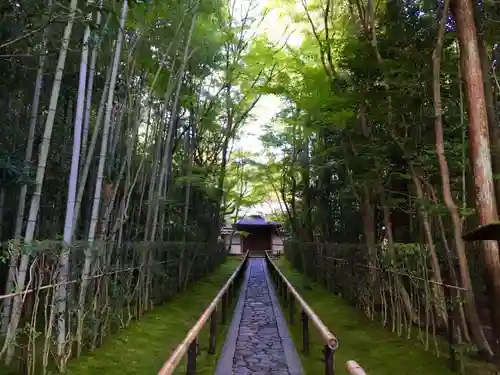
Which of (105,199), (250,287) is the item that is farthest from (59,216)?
(250,287)

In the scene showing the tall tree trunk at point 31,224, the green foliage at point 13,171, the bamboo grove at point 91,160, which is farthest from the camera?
the green foliage at point 13,171

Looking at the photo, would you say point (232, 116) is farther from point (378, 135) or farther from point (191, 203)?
point (378, 135)

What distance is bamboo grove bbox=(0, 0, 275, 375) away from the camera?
13.8 feet

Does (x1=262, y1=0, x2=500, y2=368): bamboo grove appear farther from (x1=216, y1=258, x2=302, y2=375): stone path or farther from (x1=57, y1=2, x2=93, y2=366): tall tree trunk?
(x1=57, y1=2, x2=93, y2=366): tall tree trunk

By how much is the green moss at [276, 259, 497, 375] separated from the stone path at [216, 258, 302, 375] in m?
0.27

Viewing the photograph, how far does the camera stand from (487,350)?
4.84 m

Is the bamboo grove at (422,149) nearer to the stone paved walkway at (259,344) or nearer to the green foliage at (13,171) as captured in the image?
the stone paved walkway at (259,344)

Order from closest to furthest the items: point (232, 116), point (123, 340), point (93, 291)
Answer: point (93, 291)
point (123, 340)
point (232, 116)

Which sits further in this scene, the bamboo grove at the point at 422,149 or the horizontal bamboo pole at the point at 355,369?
the bamboo grove at the point at 422,149

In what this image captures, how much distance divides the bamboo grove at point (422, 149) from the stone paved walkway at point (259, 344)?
6.07ft

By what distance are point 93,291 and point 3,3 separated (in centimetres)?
338

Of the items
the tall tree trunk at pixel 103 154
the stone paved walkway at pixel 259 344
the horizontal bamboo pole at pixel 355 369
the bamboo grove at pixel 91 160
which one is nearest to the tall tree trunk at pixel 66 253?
the bamboo grove at pixel 91 160

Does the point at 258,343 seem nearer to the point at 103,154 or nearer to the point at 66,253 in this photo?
the point at 66,253

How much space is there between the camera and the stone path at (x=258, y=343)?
4932 mm
